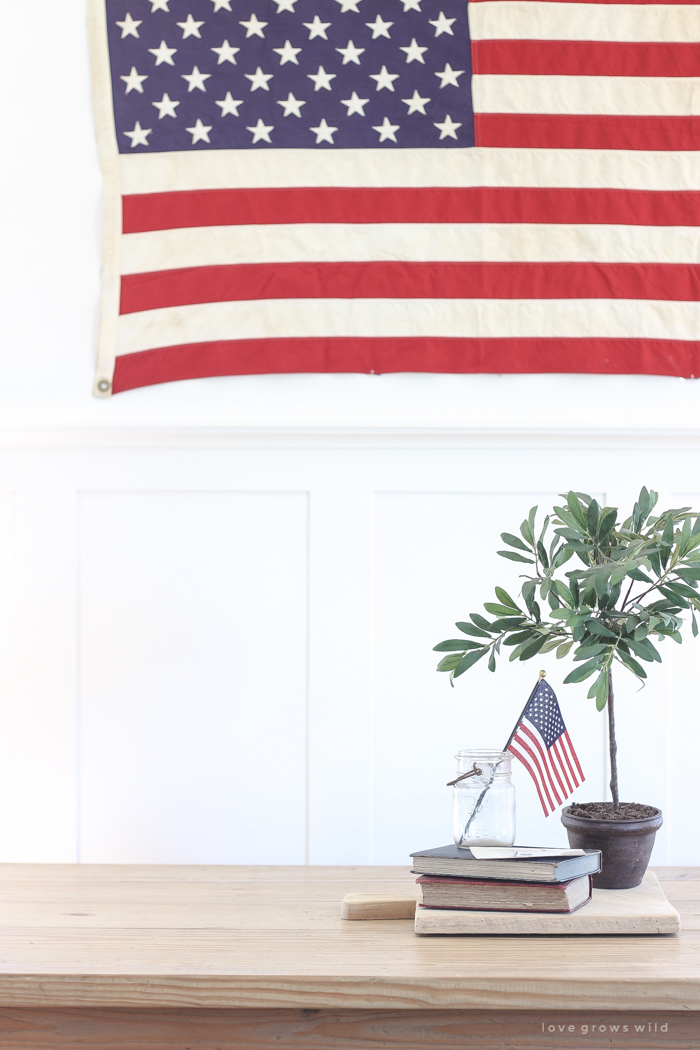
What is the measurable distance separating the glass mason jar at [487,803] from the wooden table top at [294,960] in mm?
137

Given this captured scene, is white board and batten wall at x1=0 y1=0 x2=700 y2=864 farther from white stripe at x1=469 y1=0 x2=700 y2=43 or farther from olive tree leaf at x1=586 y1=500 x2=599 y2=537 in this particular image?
white stripe at x1=469 y1=0 x2=700 y2=43

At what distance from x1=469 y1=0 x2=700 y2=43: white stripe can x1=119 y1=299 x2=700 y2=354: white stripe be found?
19.7 inches

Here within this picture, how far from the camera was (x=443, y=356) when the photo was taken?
1695 mm

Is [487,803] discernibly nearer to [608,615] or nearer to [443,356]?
[608,615]

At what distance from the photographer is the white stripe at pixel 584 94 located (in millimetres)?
1686

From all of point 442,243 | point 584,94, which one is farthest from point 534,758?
point 584,94

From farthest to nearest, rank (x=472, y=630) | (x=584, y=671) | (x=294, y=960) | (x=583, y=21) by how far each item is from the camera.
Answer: (x=583, y=21) < (x=472, y=630) < (x=584, y=671) < (x=294, y=960)

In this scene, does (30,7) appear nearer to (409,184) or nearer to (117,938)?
(409,184)

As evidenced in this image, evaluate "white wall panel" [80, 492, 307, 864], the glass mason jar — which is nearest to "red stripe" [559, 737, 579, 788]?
the glass mason jar

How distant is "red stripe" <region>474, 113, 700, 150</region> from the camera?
5.54 feet

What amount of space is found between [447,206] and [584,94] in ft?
1.10

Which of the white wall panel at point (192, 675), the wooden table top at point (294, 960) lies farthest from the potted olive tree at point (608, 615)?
the white wall panel at point (192, 675)

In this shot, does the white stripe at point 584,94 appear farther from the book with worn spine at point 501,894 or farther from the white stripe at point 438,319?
the book with worn spine at point 501,894

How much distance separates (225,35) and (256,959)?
159cm
